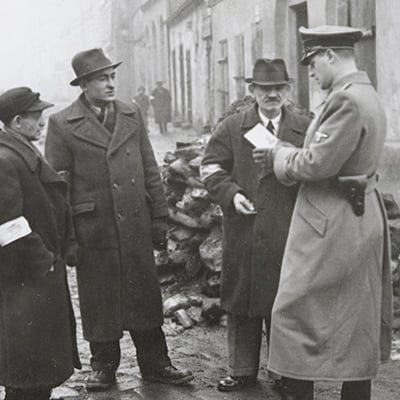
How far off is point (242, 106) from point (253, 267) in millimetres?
5223

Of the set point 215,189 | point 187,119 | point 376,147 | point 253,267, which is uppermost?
point 376,147

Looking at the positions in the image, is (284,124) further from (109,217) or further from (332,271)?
(332,271)

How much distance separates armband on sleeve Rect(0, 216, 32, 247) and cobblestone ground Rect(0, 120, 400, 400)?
1.53m

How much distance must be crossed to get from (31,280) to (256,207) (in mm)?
1502

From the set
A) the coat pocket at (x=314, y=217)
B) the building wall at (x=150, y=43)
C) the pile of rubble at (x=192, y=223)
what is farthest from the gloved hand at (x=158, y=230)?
the building wall at (x=150, y=43)

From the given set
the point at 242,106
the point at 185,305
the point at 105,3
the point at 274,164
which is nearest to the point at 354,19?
the point at 242,106

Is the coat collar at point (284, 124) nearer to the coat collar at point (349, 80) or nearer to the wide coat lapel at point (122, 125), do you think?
the wide coat lapel at point (122, 125)

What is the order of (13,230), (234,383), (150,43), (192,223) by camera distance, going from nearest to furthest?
(13,230)
(234,383)
(192,223)
(150,43)

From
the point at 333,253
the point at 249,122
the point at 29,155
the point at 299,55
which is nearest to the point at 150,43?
the point at 299,55

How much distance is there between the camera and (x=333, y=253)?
4195 mm

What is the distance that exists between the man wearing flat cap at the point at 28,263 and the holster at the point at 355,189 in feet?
4.90

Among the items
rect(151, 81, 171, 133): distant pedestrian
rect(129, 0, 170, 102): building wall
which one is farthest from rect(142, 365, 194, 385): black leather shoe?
rect(129, 0, 170, 102): building wall

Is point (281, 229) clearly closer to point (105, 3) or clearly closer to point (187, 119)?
point (187, 119)

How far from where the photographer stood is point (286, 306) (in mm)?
4246
